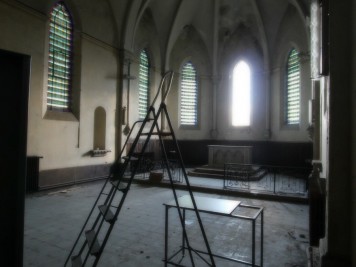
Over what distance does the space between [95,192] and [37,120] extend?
2883 mm

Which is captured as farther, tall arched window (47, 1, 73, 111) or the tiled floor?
tall arched window (47, 1, 73, 111)

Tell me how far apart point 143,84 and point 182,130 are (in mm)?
3736

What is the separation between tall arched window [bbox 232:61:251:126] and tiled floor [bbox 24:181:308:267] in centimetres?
833

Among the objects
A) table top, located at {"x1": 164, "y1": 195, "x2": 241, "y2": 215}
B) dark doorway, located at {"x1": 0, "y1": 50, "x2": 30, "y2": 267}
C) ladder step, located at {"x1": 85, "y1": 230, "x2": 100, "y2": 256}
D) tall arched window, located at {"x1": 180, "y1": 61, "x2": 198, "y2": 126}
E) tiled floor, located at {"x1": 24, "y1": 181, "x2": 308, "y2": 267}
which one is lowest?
tiled floor, located at {"x1": 24, "y1": 181, "x2": 308, "y2": 267}

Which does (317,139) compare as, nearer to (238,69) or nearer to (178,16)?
(238,69)

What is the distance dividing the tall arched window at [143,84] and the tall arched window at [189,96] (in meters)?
2.59

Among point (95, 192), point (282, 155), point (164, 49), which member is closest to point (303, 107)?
point (282, 155)

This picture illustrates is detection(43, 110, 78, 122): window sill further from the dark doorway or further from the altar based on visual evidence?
the dark doorway

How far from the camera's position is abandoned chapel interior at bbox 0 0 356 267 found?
8.43 feet

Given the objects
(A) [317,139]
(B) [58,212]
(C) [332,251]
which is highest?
(A) [317,139]

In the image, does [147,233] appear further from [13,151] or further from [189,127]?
[189,127]

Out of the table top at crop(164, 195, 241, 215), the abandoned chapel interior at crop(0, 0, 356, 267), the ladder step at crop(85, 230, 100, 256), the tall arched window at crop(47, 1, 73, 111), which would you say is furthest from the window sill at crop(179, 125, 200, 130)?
the ladder step at crop(85, 230, 100, 256)

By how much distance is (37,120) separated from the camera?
8.18m

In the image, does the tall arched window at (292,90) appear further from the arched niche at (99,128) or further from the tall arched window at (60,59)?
the tall arched window at (60,59)
